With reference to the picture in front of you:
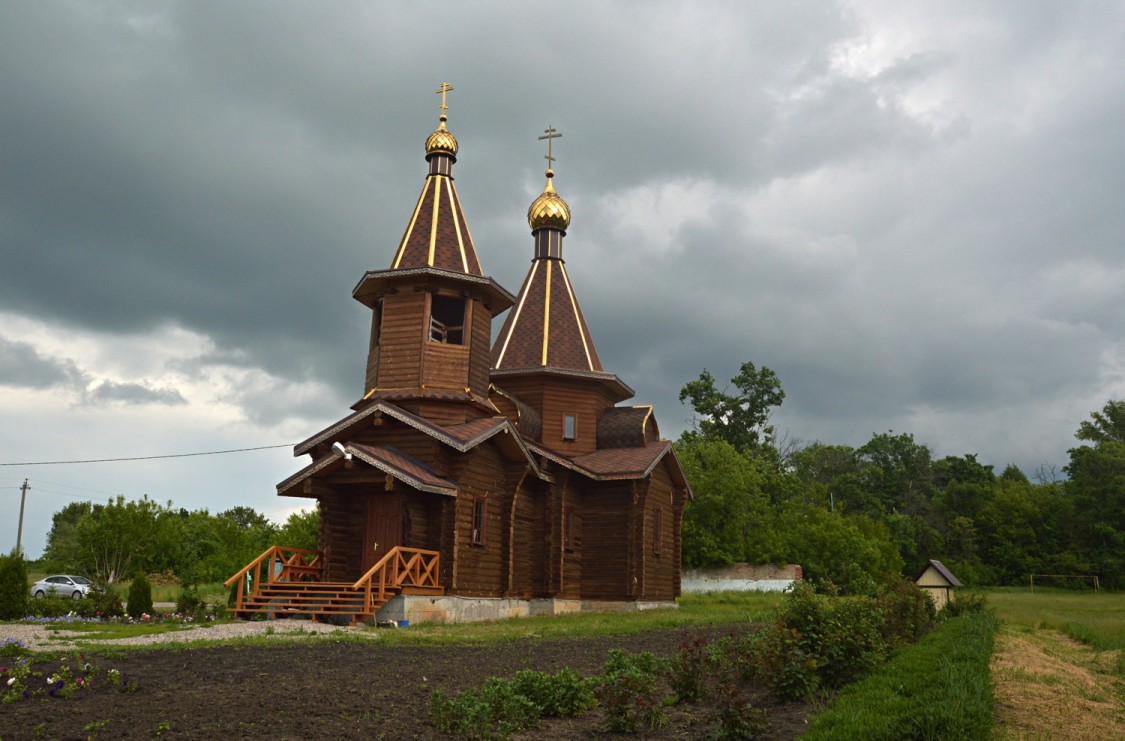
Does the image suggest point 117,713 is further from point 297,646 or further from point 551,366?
point 551,366

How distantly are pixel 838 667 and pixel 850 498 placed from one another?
211ft

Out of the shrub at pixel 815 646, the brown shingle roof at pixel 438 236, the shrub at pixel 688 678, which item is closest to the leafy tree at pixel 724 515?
the brown shingle roof at pixel 438 236

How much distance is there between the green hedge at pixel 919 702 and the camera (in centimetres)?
607

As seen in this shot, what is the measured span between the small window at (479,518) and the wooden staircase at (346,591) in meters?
1.46

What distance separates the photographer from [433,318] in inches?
928

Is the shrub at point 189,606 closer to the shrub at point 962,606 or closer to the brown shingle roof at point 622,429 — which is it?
the brown shingle roof at point 622,429

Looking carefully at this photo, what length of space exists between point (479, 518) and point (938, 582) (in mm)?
10478

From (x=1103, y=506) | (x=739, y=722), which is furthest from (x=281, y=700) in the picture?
(x=1103, y=506)

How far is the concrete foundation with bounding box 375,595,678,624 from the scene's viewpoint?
17.5 meters

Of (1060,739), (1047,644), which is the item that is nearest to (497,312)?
(1047,644)

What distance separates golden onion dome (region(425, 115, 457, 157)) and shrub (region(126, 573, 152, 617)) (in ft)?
44.6

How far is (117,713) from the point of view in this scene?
6855mm

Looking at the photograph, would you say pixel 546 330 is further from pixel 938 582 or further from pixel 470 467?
pixel 938 582

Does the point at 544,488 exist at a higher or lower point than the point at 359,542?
higher
